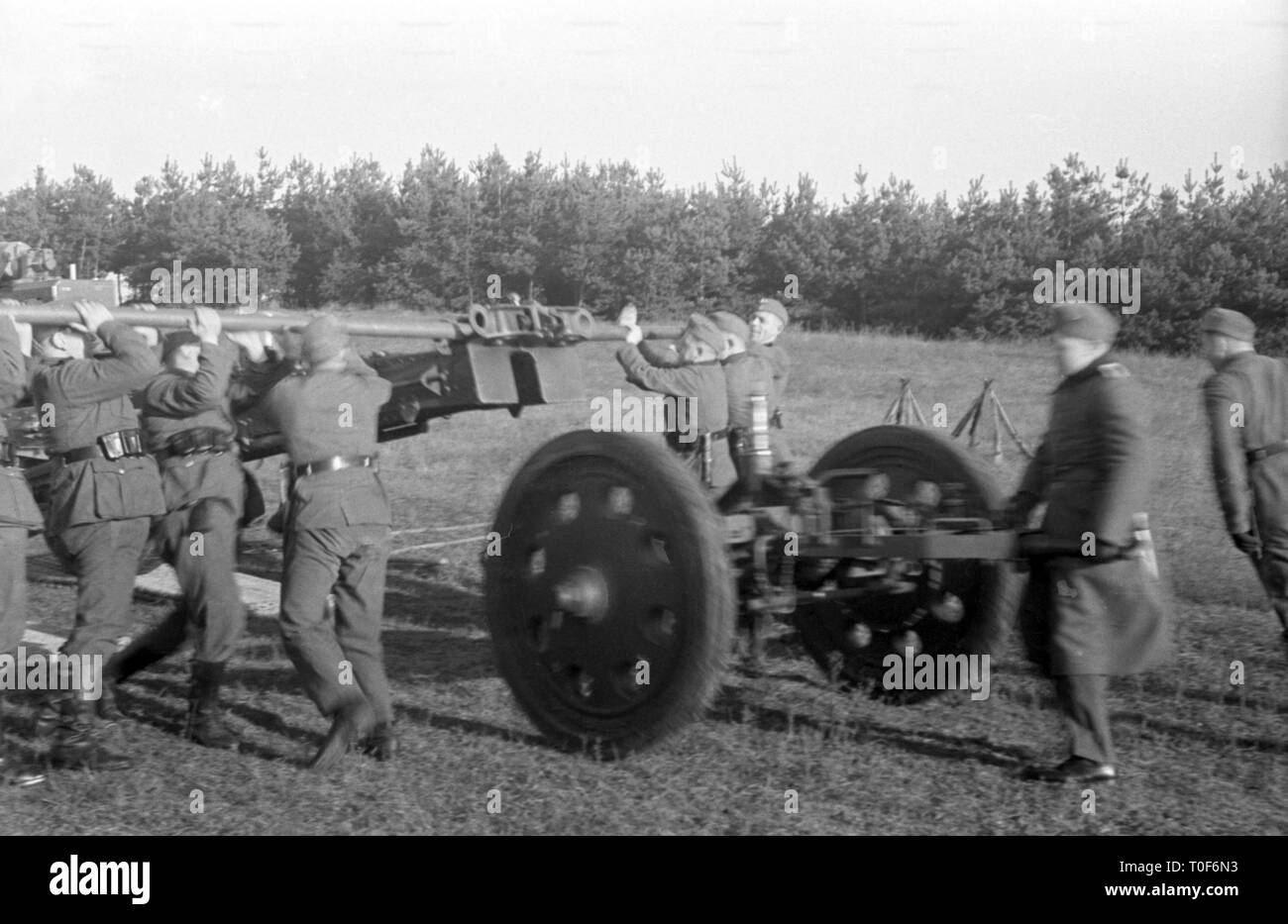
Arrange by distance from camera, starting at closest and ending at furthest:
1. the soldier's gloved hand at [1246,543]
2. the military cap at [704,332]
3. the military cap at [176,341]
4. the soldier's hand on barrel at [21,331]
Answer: the soldier's hand on barrel at [21,331], the military cap at [176,341], the soldier's gloved hand at [1246,543], the military cap at [704,332]

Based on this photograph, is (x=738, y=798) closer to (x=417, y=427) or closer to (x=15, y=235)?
(x=417, y=427)

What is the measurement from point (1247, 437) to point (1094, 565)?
6.85 feet

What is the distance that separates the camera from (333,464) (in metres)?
5.27

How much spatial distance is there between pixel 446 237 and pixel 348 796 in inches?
345

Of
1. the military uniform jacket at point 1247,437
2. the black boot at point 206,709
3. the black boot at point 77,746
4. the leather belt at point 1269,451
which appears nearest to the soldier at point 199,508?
the black boot at point 206,709

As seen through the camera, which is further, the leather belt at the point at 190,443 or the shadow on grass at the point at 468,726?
the leather belt at the point at 190,443

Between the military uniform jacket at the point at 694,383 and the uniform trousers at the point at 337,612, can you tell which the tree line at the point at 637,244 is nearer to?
the military uniform jacket at the point at 694,383

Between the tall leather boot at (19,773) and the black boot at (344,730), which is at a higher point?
the black boot at (344,730)

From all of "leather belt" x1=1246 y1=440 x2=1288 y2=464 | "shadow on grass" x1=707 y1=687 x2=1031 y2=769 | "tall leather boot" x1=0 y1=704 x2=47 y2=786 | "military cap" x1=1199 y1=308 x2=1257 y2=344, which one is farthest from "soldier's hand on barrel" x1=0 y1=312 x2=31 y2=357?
"leather belt" x1=1246 y1=440 x2=1288 y2=464

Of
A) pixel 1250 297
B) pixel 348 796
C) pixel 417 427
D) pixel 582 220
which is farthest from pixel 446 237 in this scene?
pixel 1250 297

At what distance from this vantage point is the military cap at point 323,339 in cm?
534

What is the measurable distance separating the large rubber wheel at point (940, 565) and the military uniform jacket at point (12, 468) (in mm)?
3338

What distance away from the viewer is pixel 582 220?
13039 mm

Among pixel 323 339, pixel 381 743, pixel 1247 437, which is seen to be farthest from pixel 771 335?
pixel 381 743
